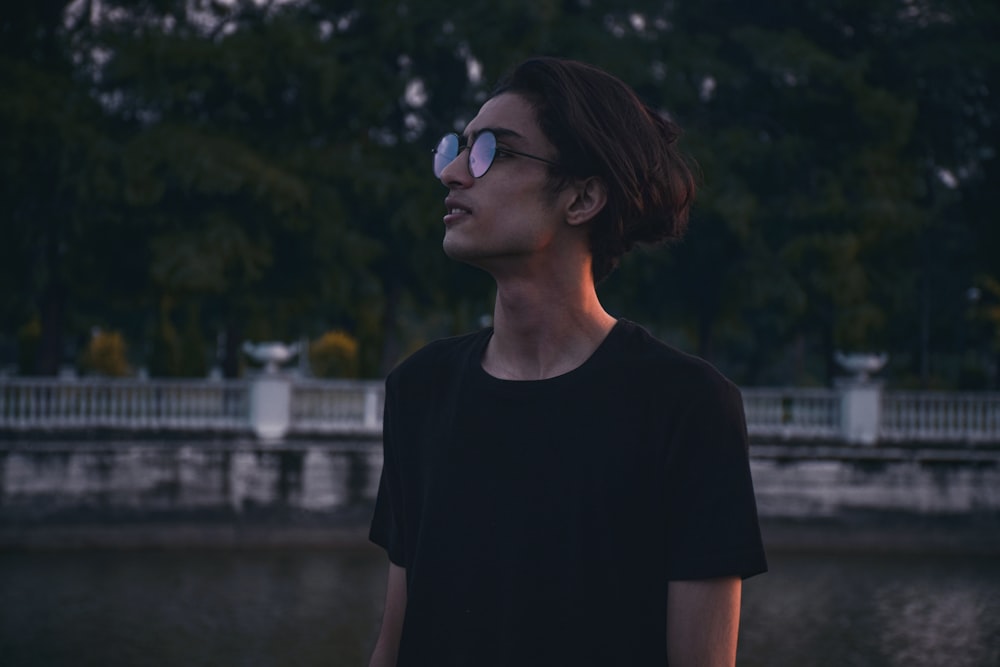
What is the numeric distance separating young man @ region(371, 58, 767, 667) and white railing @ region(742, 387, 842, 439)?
20.1 metres

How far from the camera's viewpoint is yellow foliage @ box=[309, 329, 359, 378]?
2989cm

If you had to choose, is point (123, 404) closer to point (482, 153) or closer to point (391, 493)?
point (391, 493)

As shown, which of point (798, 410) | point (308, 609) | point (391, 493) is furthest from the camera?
point (798, 410)

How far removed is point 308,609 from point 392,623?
13.2 metres

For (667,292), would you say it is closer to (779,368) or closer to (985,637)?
(985,637)

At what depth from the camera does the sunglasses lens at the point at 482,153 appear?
2277 mm

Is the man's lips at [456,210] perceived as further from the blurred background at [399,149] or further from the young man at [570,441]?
the blurred background at [399,149]

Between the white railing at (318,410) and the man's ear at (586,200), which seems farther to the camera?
the white railing at (318,410)

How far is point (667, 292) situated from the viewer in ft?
91.5

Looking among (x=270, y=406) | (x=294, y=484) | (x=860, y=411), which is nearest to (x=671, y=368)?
(x=294, y=484)

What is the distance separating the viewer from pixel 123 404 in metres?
20.9

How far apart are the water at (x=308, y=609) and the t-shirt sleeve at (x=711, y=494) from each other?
10614 millimetres

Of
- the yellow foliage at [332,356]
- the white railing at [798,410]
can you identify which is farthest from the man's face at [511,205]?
the yellow foliage at [332,356]

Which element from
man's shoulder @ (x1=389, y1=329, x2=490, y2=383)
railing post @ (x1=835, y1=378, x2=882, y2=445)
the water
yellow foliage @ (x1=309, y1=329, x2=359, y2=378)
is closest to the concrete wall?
railing post @ (x1=835, y1=378, x2=882, y2=445)
